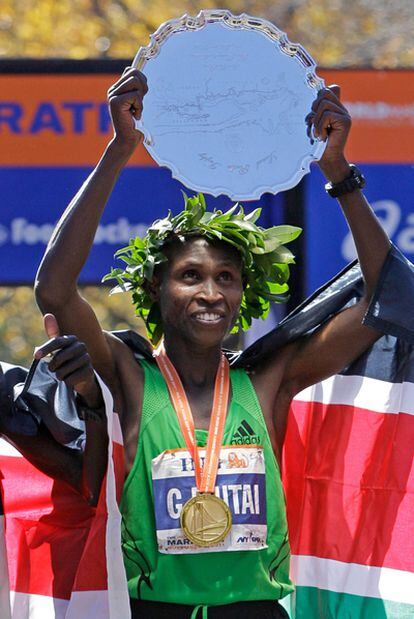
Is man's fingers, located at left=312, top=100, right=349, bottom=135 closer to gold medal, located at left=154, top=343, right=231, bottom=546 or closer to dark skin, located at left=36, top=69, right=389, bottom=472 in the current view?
dark skin, located at left=36, top=69, right=389, bottom=472

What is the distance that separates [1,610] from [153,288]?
1.13 m

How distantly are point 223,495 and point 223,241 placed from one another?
2.72 ft

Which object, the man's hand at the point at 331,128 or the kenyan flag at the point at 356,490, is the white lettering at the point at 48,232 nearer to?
the kenyan flag at the point at 356,490

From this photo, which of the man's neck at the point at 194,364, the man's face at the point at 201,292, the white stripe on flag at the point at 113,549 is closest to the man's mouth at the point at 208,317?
the man's face at the point at 201,292

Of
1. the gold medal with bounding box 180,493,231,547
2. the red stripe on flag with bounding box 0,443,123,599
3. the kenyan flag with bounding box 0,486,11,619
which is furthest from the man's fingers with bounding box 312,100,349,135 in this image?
the kenyan flag with bounding box 0,486,11,619

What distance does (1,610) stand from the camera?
4773mm

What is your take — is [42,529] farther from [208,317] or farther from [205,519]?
[208,317]

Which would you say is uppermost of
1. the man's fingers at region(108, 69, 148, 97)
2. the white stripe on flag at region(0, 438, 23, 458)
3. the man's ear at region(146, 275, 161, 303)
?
the man's fingers at region(108, 69, 148, 97)

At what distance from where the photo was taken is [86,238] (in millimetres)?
4574

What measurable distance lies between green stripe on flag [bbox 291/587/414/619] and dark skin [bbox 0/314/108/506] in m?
0.87

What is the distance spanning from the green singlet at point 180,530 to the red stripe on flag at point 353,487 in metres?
0.48

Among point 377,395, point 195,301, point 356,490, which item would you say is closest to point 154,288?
point 195,301

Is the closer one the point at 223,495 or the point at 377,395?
the point at 223,495

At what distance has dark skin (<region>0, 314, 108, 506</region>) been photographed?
13.9 feet
